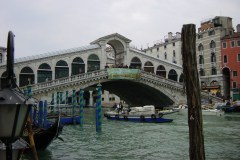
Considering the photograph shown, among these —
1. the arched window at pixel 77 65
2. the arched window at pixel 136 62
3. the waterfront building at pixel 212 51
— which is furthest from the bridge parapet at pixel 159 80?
the waterfront building at pixel 212 51

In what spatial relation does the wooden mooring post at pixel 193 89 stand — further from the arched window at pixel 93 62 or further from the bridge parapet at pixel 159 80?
the arched window at pixel 93 62

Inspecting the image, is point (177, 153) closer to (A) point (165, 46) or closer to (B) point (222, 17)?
(B) point (222, 17)

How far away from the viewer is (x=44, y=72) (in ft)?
75.4

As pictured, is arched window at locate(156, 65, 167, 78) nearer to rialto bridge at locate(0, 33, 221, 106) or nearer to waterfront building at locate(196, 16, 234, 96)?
rialto bridge at locate(0, 33, 221, 106)

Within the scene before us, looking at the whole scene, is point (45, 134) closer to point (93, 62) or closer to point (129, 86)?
point (93, 62)

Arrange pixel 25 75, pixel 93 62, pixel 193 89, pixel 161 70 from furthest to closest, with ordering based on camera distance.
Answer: pixel 161 70 → pixel 93 62 → pixel 25 75 → pixel 193 89

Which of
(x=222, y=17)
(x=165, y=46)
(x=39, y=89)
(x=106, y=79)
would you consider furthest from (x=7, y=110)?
(x=165, y=46)

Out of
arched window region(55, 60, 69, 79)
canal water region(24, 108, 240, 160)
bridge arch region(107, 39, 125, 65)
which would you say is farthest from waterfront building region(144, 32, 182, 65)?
canal water region(24, 108, 240, 160)

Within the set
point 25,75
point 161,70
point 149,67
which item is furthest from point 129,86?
point 25,75

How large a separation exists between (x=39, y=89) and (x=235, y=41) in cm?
1822

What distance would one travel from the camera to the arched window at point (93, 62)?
81.9 ft

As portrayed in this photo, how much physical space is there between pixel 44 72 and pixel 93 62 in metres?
4.31

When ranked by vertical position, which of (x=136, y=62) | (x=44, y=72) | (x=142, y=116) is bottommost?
(x=142, y=116)

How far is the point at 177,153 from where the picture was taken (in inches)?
302
